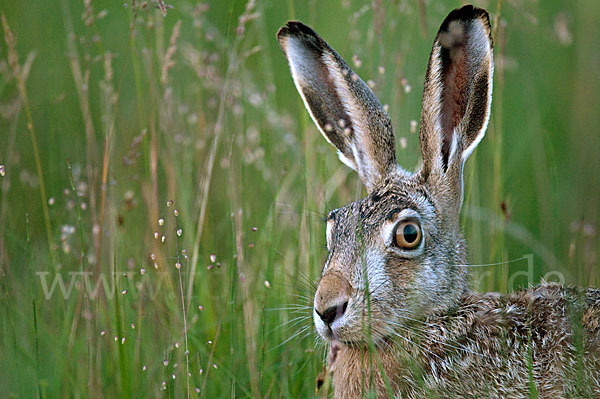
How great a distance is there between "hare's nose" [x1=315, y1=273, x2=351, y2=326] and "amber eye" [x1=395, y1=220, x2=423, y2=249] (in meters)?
0.39

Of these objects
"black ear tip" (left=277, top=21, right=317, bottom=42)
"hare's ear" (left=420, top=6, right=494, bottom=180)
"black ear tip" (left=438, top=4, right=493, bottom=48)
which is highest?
"black ear tip" (left=277, top=21, right=317, bottom=42)

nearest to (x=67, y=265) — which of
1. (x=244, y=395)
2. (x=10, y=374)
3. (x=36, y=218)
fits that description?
(x=36, y=218)

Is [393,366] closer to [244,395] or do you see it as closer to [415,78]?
[244,395]

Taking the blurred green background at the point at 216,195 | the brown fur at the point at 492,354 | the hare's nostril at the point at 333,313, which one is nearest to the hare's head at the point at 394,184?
the hare's nostril at the point at 333,313

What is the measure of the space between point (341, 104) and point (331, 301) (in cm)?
141

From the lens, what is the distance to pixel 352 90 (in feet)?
16.8

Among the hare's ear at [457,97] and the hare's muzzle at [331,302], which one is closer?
the hare's muzzle at [331,302]

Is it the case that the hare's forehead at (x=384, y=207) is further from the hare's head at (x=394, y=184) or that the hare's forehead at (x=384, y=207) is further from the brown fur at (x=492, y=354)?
the brown fur at (x=492, y=354)

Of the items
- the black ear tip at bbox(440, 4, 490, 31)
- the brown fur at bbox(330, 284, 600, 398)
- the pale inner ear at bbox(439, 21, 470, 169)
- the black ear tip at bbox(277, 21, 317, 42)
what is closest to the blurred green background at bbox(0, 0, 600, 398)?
the brown fur at bbox(330, 284, 600, 398)

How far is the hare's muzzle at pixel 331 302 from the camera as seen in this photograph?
13.9 ft

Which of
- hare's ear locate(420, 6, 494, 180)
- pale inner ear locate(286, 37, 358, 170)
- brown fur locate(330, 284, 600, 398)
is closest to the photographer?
brown fur locate(330, 284, 600, 398)

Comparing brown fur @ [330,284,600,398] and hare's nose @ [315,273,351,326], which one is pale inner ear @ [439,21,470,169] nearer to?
brown fur @ [330,284,600,398]

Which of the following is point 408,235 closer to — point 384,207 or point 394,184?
point 384,207

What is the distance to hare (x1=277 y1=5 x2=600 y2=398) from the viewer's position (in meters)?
4.26
